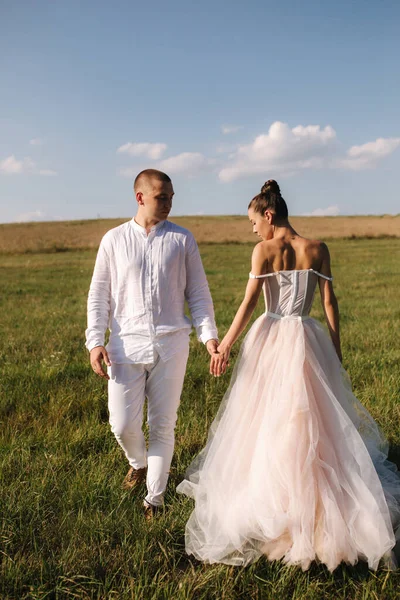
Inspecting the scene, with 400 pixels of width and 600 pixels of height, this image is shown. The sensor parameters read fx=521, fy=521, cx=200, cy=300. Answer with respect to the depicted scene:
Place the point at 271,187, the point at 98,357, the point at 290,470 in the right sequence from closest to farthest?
1. the point at 290,470
2. the point at 271,187
3. the point at 98,357

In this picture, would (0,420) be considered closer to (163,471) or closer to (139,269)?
(163,471)

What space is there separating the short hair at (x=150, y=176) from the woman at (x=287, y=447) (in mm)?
720

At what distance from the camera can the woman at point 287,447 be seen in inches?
137

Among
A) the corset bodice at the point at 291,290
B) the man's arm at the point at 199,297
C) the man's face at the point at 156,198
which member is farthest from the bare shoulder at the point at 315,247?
the man's face at the point at 156,198

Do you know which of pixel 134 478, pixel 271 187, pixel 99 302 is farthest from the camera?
pixel 134 478

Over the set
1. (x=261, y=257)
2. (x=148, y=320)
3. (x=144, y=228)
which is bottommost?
(x=148, y=320)

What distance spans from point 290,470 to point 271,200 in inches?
78.4

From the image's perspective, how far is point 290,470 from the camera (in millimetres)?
3543

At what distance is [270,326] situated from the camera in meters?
4.13

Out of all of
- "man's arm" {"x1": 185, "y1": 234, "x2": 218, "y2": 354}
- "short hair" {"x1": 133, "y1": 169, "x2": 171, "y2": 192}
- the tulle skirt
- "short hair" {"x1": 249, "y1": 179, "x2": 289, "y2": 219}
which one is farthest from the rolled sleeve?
"short hair" {"x1": 249, "y1": 179, "x2": 289, "y2": 219}

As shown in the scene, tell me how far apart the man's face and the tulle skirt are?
119cm

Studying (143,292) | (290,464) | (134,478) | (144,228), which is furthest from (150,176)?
(134,478)

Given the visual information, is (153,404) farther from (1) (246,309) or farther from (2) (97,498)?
(1) (246,309)

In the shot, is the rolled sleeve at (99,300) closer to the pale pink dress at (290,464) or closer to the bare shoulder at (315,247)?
the pale pink dress at (290,464)
